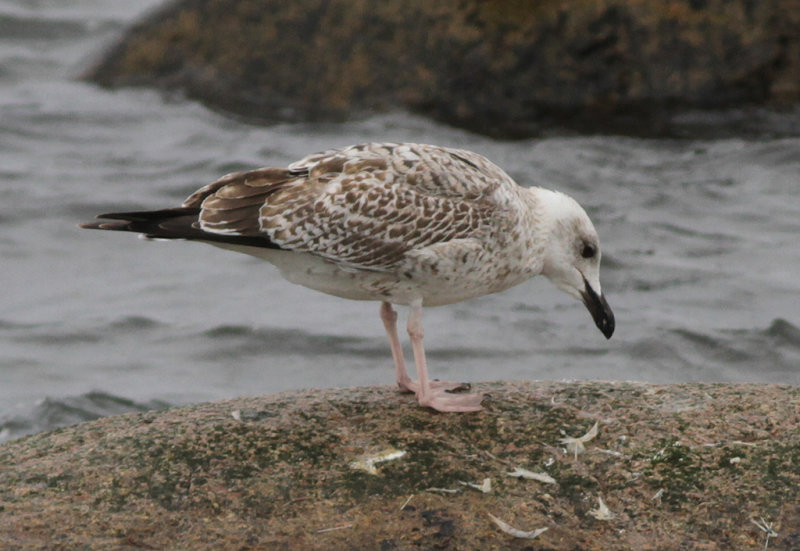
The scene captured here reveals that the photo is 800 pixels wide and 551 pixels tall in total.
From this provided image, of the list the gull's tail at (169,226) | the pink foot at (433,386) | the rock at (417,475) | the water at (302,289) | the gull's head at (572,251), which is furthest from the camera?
the water at (302,289)

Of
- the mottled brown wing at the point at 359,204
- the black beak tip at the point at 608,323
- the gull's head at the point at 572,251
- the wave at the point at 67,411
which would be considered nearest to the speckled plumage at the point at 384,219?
the mottled brown wing at the point at 359,204

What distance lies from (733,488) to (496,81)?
29.1 feet

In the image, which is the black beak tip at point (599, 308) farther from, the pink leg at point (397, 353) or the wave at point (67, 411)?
the wave at point (67, 411)

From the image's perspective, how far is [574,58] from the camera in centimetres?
1323

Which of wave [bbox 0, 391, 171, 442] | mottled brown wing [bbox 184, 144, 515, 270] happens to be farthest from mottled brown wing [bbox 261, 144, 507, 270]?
wave [bbox 0, 391, 171, 442]

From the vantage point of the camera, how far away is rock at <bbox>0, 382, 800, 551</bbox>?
505 cm

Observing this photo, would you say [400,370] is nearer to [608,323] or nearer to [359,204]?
[359,204]

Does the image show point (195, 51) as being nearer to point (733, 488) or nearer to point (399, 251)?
point (399, 251)

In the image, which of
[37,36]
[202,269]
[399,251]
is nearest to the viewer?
[399,251]

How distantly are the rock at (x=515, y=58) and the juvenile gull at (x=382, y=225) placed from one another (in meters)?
7.00

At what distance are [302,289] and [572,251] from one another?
5.95 meters

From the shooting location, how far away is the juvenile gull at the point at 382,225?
20.4ft

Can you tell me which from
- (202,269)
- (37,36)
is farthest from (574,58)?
(37,36)

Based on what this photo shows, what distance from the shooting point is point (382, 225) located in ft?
20.7
